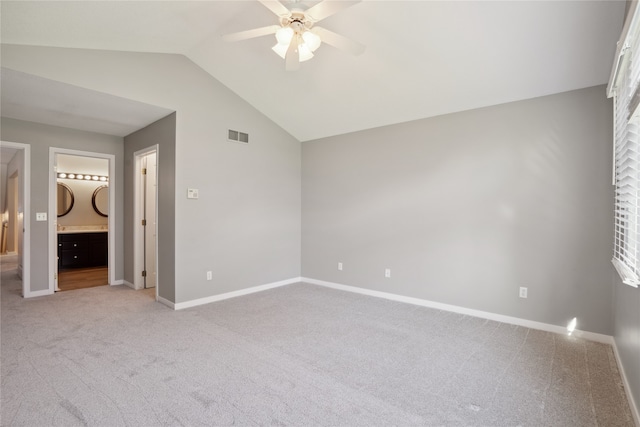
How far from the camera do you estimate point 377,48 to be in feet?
9.96

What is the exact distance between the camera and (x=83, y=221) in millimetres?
6945

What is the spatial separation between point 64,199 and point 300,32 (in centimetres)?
708

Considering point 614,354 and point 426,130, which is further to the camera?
point 426,130

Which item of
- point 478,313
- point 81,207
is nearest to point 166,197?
point 478,313

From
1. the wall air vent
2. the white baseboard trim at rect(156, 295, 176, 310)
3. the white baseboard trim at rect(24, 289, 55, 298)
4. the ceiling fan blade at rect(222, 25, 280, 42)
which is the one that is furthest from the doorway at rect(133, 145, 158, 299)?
the ceiling fan blade at rect(222, 25, 280, 42)

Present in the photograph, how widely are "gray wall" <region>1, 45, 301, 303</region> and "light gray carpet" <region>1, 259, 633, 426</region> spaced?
0.86 m

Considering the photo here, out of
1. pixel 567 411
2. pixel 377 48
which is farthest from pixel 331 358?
pixel 377 48

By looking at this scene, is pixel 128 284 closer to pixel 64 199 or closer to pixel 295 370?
pixel 64 199

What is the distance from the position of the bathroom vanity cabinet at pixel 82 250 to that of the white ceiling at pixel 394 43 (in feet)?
15.1

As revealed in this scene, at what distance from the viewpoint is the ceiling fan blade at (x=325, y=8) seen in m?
2.00

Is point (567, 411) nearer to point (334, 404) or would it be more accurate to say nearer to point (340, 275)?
point (334, 404)

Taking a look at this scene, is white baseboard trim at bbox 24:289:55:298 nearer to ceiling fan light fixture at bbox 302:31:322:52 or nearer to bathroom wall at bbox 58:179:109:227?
bathroom wall at bbox 58:179:109:227

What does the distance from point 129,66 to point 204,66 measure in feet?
2.91

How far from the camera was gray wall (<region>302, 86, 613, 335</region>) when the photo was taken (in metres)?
2.94
